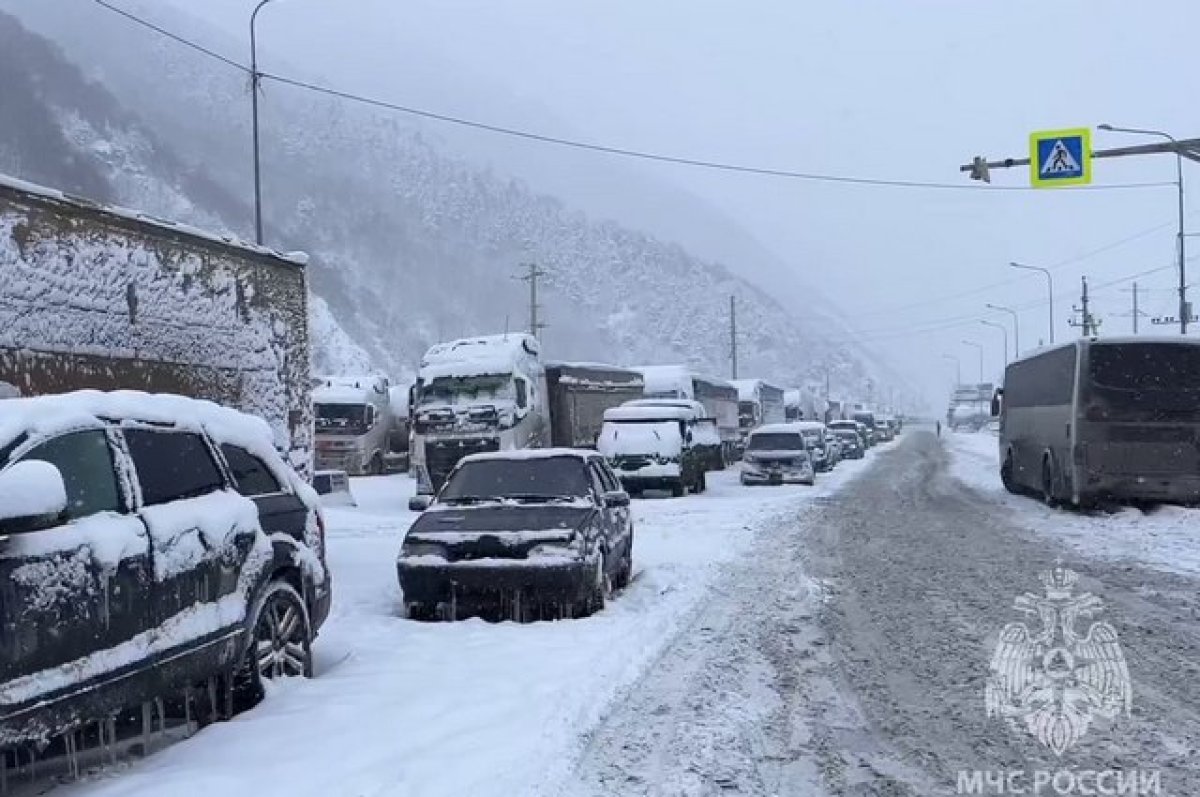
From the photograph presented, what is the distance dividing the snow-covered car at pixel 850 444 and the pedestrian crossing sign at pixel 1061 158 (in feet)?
111

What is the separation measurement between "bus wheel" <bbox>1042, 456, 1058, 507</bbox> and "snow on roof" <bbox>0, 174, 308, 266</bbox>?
15.2 m

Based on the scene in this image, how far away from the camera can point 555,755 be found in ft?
17.4

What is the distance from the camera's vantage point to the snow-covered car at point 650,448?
25.9 meters

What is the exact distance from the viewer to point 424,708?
6121 millimetres

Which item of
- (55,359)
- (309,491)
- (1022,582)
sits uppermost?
(55,359)

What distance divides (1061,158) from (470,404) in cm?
1269

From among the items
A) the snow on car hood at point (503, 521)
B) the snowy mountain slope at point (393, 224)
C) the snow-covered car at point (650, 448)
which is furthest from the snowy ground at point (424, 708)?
the snowy mountain slope at point (393, 224)

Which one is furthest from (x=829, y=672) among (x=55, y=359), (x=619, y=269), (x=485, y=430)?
(x=619, y=269)

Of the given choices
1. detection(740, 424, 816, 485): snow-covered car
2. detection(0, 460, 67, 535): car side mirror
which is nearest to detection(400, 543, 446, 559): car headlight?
detection(0, 460, 67, 535): car side mirror

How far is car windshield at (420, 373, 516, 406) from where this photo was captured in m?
23.3

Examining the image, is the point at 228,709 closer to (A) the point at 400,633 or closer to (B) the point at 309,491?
(B) the point at 309,491

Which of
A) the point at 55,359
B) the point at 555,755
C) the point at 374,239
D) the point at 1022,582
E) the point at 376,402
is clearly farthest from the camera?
the point at 374,239

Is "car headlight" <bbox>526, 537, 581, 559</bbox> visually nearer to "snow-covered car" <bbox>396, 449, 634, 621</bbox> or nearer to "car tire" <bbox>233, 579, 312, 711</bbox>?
"snow-covered car" <bbox>396, 449, 634, 621</bbox>

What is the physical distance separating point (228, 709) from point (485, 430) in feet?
55.3
